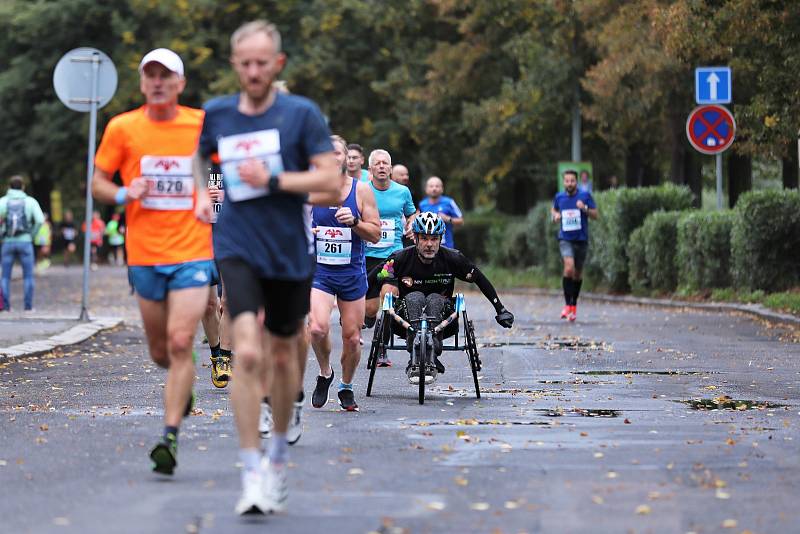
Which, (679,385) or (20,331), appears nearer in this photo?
(679,385)

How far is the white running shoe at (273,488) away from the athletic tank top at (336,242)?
14.6ft

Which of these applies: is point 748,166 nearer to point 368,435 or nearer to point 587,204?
point 587,204

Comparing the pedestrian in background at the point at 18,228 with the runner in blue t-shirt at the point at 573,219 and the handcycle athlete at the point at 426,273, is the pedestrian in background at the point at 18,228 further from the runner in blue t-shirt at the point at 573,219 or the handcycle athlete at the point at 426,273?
the handcycle athlete at the point at 426,273

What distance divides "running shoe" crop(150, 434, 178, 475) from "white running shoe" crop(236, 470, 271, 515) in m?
1.04

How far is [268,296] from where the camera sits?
783cm

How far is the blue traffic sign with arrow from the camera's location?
84.4ft

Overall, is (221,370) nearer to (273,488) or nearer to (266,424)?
(266,424)

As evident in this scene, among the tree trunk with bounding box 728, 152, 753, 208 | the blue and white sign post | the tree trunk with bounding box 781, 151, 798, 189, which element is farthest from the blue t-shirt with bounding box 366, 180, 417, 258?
the tree trunk with bounding box 728, 152, 753, 208

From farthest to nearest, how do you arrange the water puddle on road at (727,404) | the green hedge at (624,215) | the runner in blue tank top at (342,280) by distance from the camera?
the green hedge at (624,215), the runner in blue tank top at (342,280), the water puddle on road at (727,404)

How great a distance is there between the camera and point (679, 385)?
43.2 ft

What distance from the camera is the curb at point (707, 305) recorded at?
2122cm

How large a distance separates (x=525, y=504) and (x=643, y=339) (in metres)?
11.7

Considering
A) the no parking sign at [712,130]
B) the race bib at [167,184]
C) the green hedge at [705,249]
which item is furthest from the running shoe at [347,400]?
the no parking sign at [712,130]

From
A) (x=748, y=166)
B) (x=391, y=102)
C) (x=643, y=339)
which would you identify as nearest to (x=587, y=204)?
(x=643, y=339)
